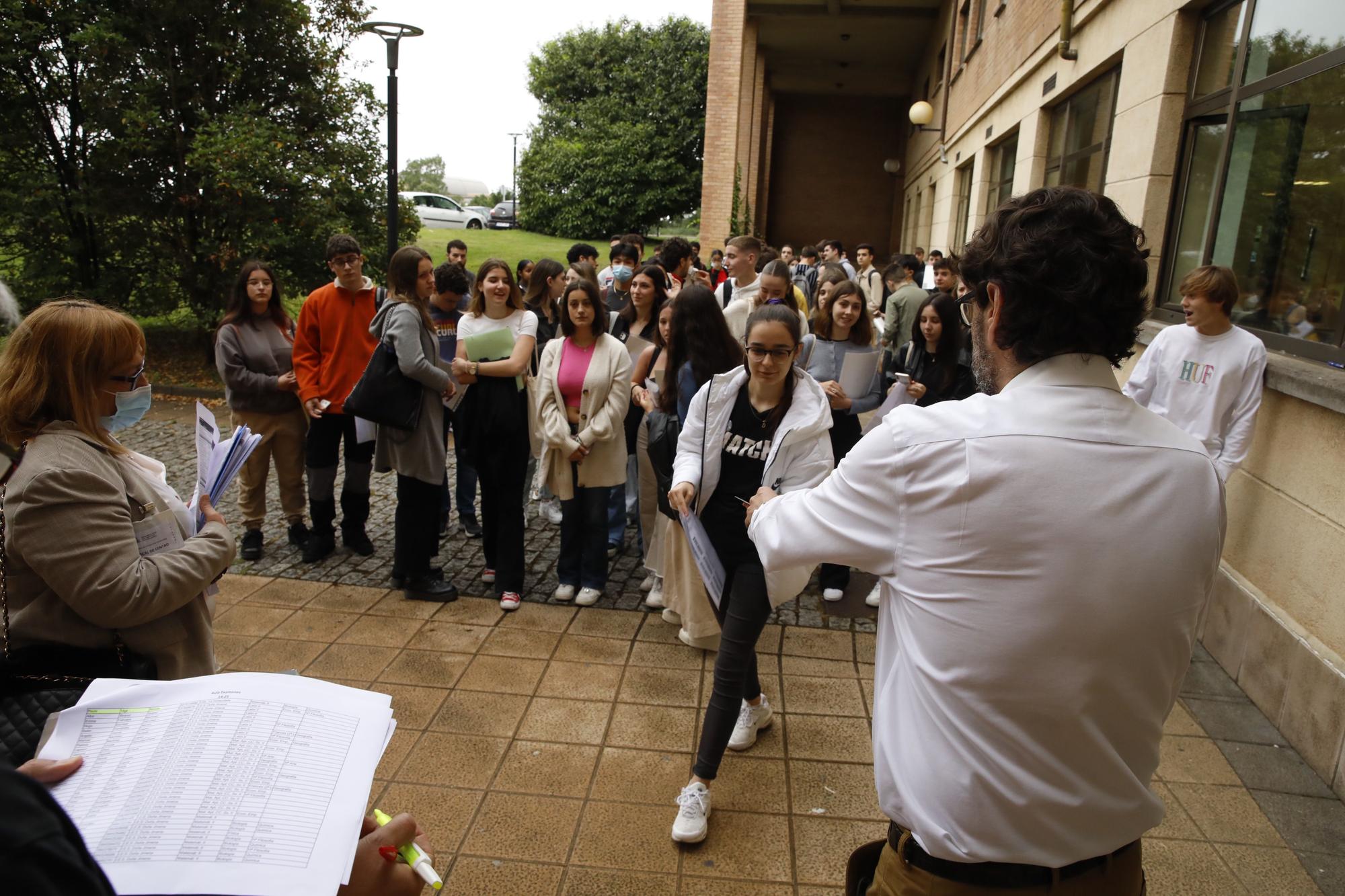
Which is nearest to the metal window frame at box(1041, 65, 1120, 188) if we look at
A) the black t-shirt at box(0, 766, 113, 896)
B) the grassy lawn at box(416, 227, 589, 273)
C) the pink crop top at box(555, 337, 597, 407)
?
the pink crop top at box(555, 337, 597, 407)

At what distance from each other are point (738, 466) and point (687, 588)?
1.26 meters

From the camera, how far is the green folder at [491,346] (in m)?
5.24

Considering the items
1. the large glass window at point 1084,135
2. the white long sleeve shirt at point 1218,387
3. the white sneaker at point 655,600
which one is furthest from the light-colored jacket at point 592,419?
the large glass window at point 1084,135

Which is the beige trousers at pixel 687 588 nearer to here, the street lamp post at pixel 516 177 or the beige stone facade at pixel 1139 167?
the beige stone facade at pixel 1139 167

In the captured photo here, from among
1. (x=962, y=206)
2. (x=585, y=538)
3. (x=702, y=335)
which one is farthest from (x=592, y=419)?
(x=962, y=206)

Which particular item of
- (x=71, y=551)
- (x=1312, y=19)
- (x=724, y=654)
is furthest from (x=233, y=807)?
(x=1312, y=19)

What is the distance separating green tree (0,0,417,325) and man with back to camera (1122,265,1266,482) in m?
10.4

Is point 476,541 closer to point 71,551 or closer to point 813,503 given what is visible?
point 71,551

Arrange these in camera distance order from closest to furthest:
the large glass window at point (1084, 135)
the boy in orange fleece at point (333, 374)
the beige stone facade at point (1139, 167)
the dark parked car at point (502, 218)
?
the beige stone facade at point (1139, 167), the boy in orange fleece at point (333, 374), the large glass window at point (1084, 135), the dark parked car at point (502, 218)

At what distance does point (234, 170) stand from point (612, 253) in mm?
5494

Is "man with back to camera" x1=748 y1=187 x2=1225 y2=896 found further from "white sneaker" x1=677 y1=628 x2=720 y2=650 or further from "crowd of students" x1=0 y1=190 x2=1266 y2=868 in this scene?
"white sneaker" x1=677 y1=628 x2=720 y2=650

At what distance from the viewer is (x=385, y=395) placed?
4.98 metres

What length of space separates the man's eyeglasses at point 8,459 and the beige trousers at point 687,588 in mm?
2897

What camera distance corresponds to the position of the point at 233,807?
4.45ft
